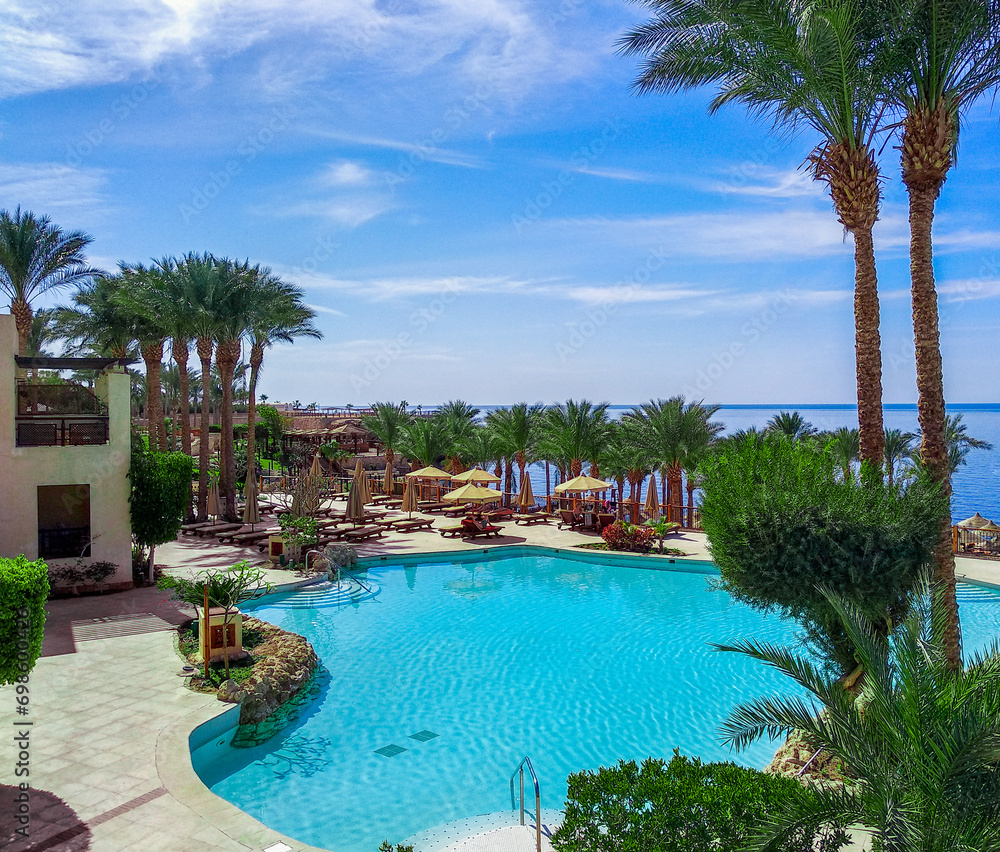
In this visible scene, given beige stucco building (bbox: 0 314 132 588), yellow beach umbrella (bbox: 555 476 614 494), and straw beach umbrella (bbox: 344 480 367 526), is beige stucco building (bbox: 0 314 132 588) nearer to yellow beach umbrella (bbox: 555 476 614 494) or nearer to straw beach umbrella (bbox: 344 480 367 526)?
straw beach umbrella (bbox: 344 480 367 526)

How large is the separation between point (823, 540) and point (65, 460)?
592 inches

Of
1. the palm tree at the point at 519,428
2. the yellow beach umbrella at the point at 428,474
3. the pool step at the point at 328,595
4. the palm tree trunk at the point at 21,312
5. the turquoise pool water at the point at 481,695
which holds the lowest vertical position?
the turquoise pool water at the point at 481,695

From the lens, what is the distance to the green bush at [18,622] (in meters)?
6.67

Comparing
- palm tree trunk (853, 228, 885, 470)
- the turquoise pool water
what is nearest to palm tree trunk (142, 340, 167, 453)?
the turquoise pool water

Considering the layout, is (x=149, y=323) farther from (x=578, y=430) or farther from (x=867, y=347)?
(x=867, y=347)

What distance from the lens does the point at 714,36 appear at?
37.8ft

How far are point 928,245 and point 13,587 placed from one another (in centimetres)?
1224

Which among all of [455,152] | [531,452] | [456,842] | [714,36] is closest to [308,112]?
[455,152]

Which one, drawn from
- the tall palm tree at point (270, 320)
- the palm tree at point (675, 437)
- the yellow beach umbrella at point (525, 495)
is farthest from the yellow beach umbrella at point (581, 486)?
the tall palm tree at point (270, 320)

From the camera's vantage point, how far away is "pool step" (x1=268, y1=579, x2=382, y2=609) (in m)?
16.9

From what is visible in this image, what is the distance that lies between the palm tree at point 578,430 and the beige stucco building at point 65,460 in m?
19.3

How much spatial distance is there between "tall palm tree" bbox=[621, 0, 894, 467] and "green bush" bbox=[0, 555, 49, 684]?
35.0ft

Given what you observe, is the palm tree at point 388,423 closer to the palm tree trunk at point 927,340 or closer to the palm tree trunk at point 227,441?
the palm tree trunk at point 227,441

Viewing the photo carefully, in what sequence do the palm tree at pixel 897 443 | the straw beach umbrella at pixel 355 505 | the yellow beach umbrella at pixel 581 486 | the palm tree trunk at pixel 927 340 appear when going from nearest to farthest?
the palm tree trunk at pixel 927 340, the straw beach umbrella at pixel 355 505, the yellow beach umbrella at pixel 581 486, the palm tree at pixel 897 443
